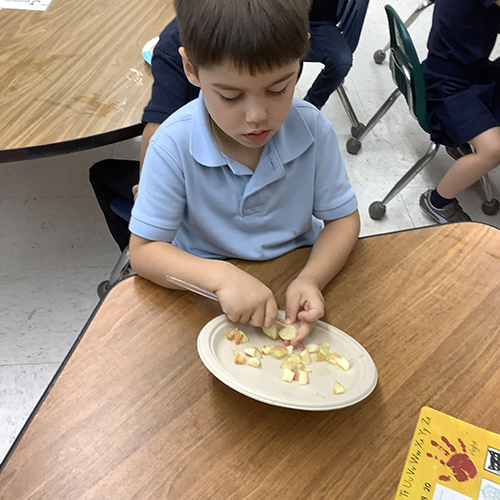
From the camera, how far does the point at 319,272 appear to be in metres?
0.75

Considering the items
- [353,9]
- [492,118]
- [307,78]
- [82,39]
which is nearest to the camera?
[82,39]

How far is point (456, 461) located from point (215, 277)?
414mm

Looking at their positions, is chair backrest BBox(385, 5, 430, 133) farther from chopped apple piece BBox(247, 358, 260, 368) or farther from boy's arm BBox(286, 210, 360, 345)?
chopped apple piece BBox(247, 358, 260, 368)

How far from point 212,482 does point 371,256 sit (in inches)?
18.3

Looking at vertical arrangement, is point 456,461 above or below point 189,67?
below

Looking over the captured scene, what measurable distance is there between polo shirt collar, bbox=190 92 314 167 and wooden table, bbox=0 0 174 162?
359mm

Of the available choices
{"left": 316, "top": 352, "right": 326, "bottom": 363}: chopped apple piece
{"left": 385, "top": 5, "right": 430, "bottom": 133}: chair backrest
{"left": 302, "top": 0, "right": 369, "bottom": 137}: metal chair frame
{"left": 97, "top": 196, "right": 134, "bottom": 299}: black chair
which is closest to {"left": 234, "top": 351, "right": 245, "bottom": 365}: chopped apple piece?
{"left": 316, "top": 352, "right": 326, "bottom": 363}: chopped apple piece

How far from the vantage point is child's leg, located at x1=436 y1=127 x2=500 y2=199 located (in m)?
1.61

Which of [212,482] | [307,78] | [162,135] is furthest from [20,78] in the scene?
[307,78]

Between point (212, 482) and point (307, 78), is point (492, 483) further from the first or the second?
point (307, 78)

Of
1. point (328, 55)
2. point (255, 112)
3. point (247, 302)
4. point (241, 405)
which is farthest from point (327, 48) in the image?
point (241, 405)

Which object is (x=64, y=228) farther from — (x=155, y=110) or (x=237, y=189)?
(x=237, y=189)

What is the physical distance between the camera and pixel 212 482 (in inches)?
21.1

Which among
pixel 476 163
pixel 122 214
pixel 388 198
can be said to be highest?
pixel 476 163
